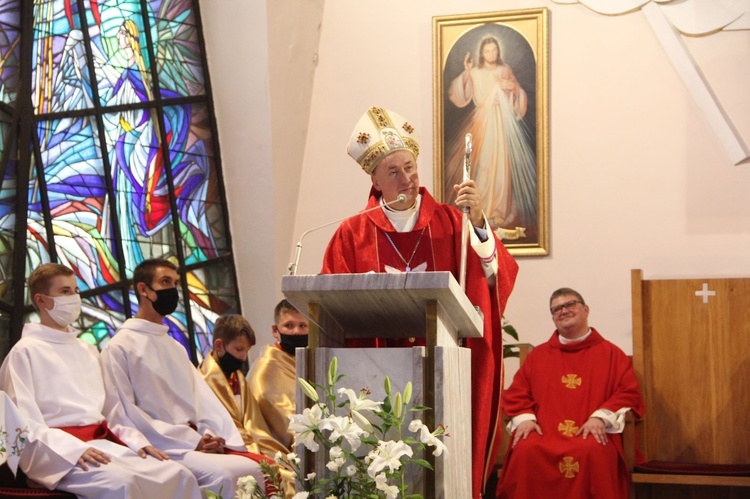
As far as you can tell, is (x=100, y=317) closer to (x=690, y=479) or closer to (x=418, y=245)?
(x=418, y=245)

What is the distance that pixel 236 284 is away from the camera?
26.1 feet

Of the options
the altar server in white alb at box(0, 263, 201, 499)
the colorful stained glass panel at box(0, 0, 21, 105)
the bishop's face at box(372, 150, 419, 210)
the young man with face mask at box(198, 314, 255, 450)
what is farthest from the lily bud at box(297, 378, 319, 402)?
the colorful stained glass panel at box(0, 0, 21, 105)

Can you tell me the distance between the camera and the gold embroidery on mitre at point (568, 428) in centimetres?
659

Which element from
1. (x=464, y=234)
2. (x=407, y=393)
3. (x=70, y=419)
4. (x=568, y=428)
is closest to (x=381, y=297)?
(x=407, y=393)

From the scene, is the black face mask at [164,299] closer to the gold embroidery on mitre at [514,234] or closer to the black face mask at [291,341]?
the black face mask at [291,341]

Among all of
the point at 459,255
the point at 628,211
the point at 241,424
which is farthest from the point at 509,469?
the point at 459,255

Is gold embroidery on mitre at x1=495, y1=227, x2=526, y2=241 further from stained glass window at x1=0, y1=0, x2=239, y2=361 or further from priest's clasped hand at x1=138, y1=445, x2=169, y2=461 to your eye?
priest's clasped hand at x1=138, y1=445, x2=169, y2=461

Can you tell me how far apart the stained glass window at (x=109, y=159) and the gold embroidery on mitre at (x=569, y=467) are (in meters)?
2.81

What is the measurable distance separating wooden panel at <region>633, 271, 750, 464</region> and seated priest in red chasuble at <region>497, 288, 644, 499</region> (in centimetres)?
28

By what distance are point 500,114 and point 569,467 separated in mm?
3007

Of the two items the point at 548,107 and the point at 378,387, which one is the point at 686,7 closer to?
the point at 548,107

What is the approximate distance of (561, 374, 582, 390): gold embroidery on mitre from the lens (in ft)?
22.4

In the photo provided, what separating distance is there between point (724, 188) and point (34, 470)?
17.4 ft

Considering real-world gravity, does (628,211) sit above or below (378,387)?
above
